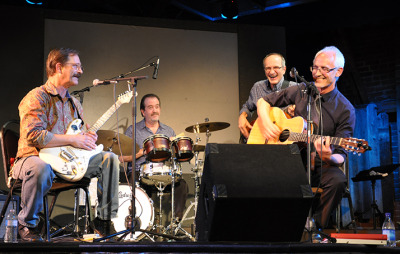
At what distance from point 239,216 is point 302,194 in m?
0.38

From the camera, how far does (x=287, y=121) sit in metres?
4.54

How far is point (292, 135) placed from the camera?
14.1 feet

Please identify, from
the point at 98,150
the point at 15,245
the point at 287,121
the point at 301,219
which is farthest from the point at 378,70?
the point at 15,245

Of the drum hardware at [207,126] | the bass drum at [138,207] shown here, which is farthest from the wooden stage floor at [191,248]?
the drum hardware at [207,126]

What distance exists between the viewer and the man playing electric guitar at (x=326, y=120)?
418cm

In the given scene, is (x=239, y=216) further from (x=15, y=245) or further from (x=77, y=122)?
(x=77, y=122)

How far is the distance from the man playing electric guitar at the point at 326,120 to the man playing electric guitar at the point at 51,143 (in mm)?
1572

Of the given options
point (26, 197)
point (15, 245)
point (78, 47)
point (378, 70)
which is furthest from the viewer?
point (378, 70)

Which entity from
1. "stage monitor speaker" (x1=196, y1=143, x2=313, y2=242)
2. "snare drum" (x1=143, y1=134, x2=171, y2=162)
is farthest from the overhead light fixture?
"stage monitor speaker" (x1=196, y1=143, x2=313, y2=242)

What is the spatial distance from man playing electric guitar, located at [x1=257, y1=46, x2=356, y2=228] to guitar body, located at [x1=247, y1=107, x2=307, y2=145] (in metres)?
0.05

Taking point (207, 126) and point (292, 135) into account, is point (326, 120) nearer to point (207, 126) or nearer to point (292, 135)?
point (292, 135)

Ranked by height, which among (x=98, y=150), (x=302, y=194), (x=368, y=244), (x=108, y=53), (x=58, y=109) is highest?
(x=108, y=53)

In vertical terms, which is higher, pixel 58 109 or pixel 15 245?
pixel 58 109

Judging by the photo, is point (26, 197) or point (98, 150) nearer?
point (26, 197)
